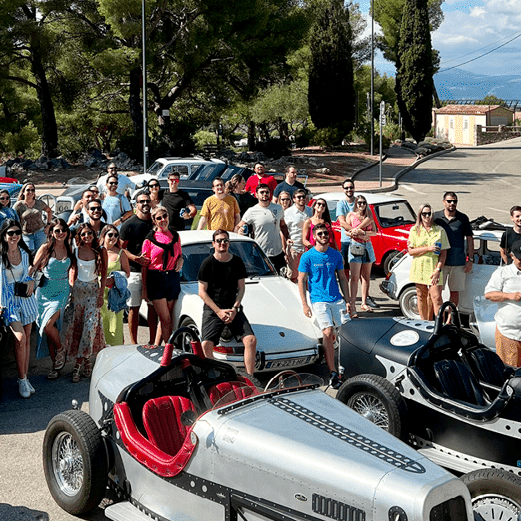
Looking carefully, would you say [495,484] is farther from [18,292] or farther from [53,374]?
[53,374]

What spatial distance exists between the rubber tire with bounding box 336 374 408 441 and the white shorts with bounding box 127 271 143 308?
3.60m

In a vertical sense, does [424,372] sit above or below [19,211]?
below

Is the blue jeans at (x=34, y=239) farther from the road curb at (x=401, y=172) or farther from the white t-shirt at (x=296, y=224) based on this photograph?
the road curb at (x=401, y=172)

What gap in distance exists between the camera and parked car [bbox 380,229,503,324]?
10375mm

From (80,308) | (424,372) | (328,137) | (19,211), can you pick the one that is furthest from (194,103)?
(424,372)

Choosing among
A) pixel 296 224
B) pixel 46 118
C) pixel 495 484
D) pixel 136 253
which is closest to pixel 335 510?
pixel 495 484

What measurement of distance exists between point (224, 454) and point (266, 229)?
6.94m

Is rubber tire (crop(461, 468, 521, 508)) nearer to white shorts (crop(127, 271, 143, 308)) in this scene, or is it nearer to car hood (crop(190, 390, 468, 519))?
car hood (crop(190, 390, 468, 519))

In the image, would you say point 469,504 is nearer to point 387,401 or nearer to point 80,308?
point 387,401

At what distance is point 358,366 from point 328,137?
39006mm

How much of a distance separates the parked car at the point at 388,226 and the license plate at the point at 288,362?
5.14 m

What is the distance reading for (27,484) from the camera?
237 inches

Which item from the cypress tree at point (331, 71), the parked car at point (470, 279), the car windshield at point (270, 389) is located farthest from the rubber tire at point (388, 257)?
the cypress tree at point (331, 71)

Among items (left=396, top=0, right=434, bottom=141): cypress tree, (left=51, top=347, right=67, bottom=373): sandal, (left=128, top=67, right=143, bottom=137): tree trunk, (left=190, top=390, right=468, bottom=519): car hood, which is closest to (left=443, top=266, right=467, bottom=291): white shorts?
(left=51, top=347, right=67, bottom=373): sandal
